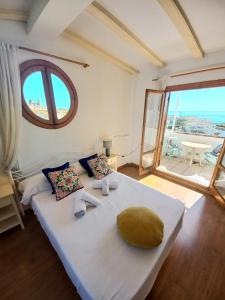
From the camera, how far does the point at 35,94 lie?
6.59ft

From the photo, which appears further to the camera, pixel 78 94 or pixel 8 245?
pixel 78 94

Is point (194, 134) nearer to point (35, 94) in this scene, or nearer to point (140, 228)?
point (140, 228)

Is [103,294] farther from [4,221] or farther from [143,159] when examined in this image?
[143,159]

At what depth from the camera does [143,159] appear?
11.3ft

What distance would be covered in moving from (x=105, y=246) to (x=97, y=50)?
9.52 ft

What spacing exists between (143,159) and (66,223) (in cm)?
249

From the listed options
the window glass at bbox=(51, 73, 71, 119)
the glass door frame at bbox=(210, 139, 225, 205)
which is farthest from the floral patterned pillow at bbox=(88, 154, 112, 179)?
the glass door frame at bbox=(210, 139, 225, 205)

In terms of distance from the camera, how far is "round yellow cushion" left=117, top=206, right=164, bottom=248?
1088mm

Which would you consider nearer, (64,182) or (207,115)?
(64,182)

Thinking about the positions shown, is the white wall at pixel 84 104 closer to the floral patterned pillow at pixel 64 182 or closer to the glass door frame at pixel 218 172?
the floral patterned pillow at pixel 64 182

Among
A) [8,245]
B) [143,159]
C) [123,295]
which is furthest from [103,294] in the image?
[143,159]

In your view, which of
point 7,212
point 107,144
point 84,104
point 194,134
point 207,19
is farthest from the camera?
point 194,134

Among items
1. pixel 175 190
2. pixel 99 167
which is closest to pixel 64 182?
pixel 99 167

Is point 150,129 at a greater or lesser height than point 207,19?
lesser
